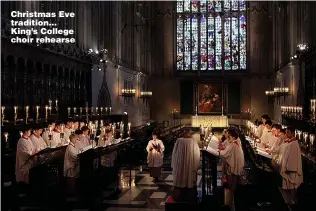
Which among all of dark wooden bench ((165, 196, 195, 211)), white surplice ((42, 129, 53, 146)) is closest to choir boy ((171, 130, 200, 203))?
dark wooden bench ((165, 196, 195, 211))

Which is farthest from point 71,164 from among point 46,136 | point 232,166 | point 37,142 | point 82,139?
point 232,166

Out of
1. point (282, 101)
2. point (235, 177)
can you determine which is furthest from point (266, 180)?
point (282, 101)

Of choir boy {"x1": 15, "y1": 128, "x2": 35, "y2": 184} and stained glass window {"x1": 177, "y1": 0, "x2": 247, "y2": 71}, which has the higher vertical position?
stained glass window {"x1": 177, "y1": 0, "x2": 247, "y2": 71}

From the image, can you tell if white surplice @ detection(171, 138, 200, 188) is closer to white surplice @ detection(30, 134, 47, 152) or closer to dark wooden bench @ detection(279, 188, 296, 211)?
dark wooden bench @ detection(279, 188, 296, 211)

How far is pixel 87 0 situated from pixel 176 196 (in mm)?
17088

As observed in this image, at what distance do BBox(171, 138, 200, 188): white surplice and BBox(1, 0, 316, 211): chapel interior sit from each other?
0.19 feet

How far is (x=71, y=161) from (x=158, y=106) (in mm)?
31906

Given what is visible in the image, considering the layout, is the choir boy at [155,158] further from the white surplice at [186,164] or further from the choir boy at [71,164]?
the choir boy at [71,164]

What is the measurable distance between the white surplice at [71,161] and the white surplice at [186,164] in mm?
2740

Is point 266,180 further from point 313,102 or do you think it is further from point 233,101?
point 233,101

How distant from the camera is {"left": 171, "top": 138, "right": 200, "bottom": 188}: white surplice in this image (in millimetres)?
12992

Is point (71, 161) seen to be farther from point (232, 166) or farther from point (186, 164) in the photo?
point (232, 166)

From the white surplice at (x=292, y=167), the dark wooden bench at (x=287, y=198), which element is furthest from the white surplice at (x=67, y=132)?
the dark wooden bench at (x=287, y=198)

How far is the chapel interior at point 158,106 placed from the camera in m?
11.9
